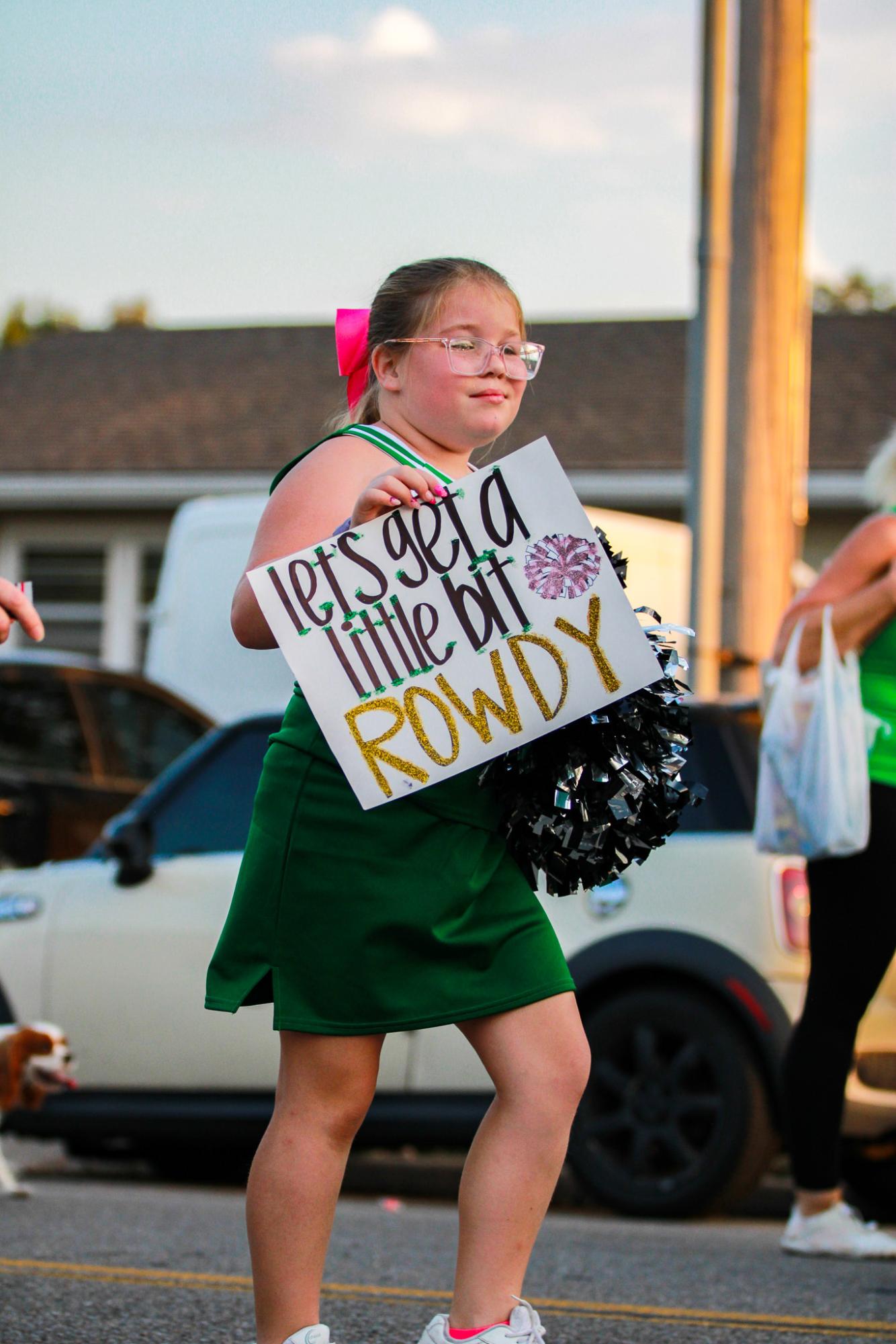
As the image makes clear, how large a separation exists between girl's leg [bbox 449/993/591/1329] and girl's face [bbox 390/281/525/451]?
87 cm

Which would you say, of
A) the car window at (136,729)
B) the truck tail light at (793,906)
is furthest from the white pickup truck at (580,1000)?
the car window at (136,729)

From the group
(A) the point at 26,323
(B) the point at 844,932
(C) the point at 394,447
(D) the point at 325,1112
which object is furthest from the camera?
(A) the point at 26,323

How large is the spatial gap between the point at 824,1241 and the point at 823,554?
12817 millimetres

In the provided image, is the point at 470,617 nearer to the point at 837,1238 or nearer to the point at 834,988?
the point at 834,988

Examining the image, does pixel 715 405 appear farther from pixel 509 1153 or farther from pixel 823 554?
pixel 823 554

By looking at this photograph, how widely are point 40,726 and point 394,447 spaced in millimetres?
6889

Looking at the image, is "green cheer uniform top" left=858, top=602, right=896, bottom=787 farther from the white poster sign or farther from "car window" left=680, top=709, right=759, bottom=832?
the white poster sign

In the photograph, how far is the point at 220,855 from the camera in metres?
6.70

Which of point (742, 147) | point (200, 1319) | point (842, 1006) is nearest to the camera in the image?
point (200, 1319)

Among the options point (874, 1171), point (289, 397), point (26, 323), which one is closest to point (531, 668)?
point (874, 1171)

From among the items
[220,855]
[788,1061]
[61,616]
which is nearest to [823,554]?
[61,616]

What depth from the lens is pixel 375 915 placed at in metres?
2.82

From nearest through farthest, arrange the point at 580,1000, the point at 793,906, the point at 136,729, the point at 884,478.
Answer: the point at 884,478, the point at 793,906, the point at 580,1000, the point at 136,729

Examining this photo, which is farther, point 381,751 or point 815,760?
point 815,760
